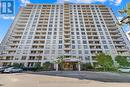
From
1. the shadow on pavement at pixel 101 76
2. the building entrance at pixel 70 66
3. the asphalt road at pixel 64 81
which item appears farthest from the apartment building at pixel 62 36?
the asphalt road at pixel 64 81

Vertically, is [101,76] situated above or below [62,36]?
below

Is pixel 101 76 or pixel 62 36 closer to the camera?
pixel 101 76

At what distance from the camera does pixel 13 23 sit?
115938 mm

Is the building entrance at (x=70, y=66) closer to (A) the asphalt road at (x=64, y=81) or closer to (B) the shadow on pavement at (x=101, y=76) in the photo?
(B) the shadow on pavement at (x=101, y=76)

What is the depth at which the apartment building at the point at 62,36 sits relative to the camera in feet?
324

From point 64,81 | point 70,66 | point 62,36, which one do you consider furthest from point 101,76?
point 62,36

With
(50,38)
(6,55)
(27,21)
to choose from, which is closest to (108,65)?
(50,38)

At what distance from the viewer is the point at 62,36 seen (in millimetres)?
107438

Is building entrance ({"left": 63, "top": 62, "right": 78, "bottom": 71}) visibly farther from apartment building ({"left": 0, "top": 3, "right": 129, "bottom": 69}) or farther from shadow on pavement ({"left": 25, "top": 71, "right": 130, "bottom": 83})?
shadow on pavement ({"left": 25, "top": 71, "right": 130, "bottom": 83})

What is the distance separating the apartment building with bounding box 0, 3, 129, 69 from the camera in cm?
9888

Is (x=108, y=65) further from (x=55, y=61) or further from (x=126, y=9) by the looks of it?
(x=126, y=9)

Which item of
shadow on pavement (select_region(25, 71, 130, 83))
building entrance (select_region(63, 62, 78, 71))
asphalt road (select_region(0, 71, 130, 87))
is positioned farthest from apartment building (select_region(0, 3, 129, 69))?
asphalt road (select_region(0, 71, 130, 87))

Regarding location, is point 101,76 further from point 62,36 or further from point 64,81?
point 62,36

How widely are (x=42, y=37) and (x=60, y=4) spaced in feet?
110
